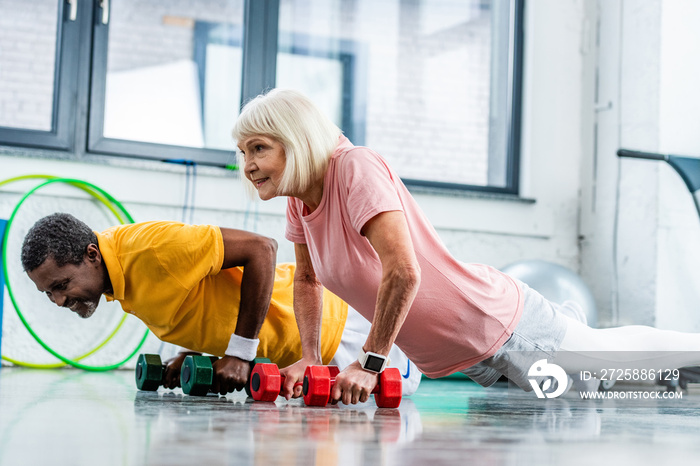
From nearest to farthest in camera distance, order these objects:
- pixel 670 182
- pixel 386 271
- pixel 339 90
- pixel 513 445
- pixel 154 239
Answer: pixel 513 445 → pixel 386 271 → pixel 154 239 → pixel 670 182 → pixel 339 90

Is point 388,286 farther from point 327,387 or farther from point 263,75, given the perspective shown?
point 263,75

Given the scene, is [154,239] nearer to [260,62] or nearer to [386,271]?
[386,271]

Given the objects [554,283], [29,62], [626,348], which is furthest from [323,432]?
[29,62]

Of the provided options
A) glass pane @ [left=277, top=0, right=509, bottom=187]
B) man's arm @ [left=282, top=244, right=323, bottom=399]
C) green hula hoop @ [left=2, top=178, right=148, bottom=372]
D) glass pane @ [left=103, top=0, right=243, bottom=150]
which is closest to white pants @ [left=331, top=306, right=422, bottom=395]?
man's arm @ [left=282, top=244, right=323, bottom=399]

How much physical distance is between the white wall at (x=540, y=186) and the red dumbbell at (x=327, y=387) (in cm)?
192

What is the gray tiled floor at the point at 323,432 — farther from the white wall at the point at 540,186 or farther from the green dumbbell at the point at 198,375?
the white wall at the point at 540,186

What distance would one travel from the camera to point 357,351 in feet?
7.55

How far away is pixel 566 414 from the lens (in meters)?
1.76

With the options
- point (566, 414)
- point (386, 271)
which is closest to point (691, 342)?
point (566, 414)

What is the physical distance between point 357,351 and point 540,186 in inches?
83.7

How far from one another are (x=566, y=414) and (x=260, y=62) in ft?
8.38

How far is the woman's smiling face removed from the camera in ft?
5.63

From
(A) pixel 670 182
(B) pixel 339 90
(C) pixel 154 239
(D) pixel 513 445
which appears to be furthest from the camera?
(B) pixel 339 90

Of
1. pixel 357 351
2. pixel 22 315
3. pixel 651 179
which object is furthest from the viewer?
pixel 651 179
